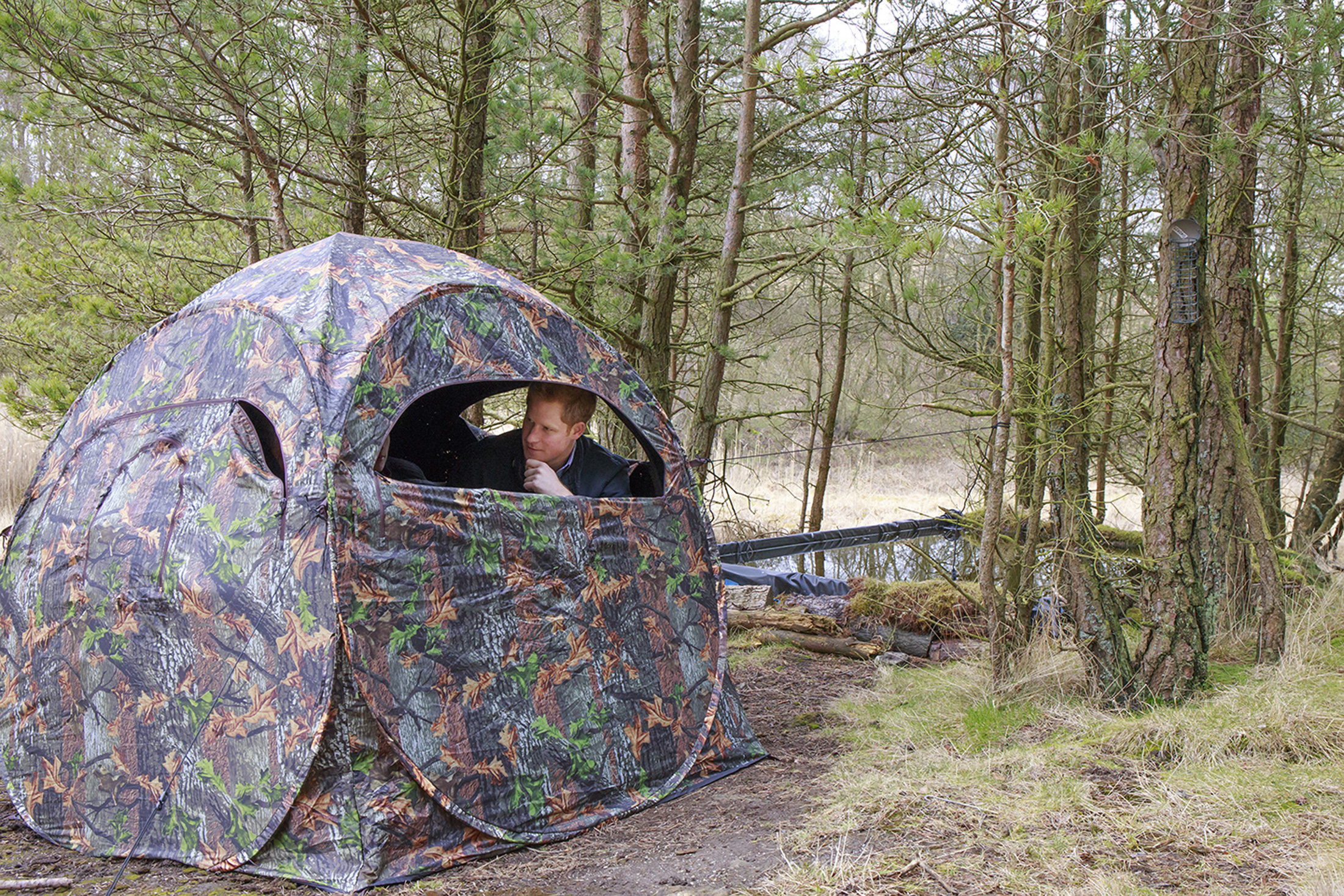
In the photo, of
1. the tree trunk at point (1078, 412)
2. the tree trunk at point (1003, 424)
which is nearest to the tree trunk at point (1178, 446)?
the tree trunk at point (1078, 412)

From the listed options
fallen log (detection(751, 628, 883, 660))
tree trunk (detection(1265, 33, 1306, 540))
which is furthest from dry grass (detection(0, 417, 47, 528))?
tree trunk (detection(1265, 33, 1306, 540))

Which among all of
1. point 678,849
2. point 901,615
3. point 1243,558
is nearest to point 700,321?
point 901,615

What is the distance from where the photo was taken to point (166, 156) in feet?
18.4

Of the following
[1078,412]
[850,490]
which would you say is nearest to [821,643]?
[1078,412]

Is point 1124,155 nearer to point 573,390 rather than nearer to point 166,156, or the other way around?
point 573,390

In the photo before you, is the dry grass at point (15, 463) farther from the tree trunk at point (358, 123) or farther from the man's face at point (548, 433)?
the man's face at point (548, 433)

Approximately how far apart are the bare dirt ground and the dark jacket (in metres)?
1.21

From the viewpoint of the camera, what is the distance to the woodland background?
3613mm

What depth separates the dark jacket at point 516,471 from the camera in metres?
3.76

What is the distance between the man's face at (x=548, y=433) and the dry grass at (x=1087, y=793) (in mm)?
1583

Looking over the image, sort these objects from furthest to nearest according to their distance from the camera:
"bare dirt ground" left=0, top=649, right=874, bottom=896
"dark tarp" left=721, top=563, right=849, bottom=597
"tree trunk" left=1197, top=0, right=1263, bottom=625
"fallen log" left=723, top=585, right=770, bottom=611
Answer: "dark tarp" left=721, top=563, right=849, bottom=597, "fallen log" left=723, top=585, right=770, bottom=611, "tree trunk" left=1197, top=0, right=1263, bottom=625, "bare dirt ground" left=0, top=649, right=874, bottom=896

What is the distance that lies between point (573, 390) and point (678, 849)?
1709mm

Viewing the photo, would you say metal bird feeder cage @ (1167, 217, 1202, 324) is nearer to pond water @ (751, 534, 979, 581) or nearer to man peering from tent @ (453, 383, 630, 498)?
man peering from tent @ (453, 383, 630, 498)

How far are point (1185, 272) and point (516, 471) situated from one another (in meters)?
2.67
